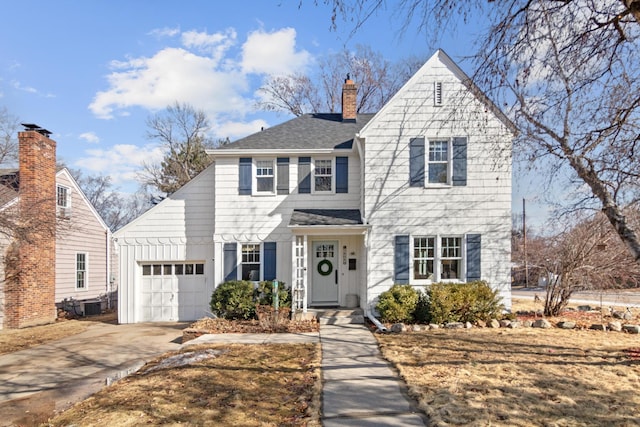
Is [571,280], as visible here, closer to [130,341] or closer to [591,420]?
[591,420]

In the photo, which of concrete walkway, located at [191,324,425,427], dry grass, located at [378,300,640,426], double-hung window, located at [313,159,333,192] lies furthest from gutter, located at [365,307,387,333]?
double-hung window, located at [313,159,333,192]

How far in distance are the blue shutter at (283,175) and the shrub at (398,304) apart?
16.0ft

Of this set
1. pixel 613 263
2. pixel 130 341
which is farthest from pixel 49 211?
pixel 613 263

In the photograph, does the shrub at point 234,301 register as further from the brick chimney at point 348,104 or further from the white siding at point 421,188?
the brick chimney at point 348,104

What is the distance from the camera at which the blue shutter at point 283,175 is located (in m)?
13.6

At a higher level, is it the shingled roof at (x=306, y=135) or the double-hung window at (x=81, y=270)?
the shingled roof at (x=306, y=135)

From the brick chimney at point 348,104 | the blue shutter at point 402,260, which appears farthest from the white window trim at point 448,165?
the brick chimney at point 348,104

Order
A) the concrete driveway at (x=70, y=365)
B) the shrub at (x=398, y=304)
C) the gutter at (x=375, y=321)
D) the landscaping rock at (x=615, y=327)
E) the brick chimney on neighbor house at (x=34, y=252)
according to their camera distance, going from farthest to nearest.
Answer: the brick chimney on neighbor house at (x=34, y=252)
the shrub at (x=398, y=304)
the landscaping rock at (x=615, y=327)
the gutter at (x=375, y=321)
the concrete driveway at (x=70, y=365)

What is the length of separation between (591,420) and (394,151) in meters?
8.89

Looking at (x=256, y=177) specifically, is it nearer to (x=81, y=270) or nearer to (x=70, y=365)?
(x=70, y=365)

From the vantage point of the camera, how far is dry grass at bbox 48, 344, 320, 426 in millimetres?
5059

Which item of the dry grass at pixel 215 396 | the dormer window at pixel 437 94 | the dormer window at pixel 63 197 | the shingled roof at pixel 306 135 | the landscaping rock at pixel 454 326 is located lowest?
the landscaping rock at pixel 454 326

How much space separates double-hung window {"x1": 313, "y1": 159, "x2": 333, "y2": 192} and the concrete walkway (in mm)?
5347

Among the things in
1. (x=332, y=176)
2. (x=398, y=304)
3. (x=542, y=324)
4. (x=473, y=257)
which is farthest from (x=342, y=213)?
(x=542, y=324)
